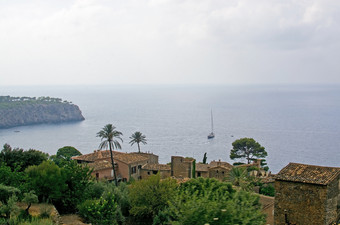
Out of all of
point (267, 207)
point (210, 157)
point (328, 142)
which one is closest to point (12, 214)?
point (267, 207)

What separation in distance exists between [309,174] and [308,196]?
1133 millimetres

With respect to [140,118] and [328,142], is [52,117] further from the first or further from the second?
[328,142]

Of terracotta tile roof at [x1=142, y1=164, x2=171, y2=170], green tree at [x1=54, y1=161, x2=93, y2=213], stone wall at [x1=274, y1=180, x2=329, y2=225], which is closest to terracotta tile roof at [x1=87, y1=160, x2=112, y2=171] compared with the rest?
terracotta tile roof at [x1=142, y1=164, x2=171, y2=170]

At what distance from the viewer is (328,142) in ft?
356

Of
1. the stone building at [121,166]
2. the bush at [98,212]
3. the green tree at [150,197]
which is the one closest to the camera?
the bush at [98,212]

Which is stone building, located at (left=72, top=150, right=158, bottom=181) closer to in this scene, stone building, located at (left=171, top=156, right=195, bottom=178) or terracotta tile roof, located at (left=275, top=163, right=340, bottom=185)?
Result: stone building, located at (left=171, top=156, right=195, bottom=178)

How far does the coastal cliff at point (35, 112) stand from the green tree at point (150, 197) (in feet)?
476

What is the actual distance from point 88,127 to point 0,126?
124 ft

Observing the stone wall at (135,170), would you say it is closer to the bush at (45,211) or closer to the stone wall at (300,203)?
the bush at (45,211)

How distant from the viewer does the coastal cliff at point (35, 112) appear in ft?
515

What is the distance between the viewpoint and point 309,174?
1723 centimetres

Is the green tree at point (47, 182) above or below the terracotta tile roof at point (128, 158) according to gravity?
above

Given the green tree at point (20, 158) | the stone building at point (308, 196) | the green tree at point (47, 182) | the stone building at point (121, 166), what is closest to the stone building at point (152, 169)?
the stone building at point (121, 166)

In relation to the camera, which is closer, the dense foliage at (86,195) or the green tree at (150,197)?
the dense foliage at (86,195)
